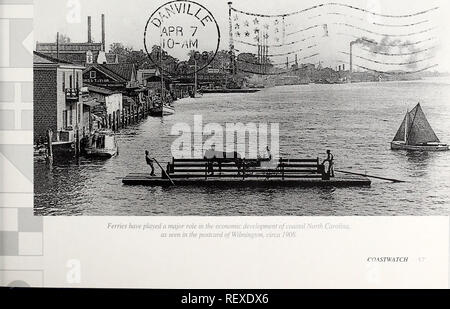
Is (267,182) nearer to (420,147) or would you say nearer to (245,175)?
(245,175)

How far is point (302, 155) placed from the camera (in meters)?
2.08

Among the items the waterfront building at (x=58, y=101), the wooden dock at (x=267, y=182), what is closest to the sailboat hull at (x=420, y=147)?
the wooden dock at (x=267, y=182)

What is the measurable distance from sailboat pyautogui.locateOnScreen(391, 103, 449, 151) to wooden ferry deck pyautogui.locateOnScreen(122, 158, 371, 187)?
0.16 metres

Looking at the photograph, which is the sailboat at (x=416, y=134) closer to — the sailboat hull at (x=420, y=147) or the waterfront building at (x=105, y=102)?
the sailboat hull at (x=420, y=147)

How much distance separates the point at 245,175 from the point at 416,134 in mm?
509

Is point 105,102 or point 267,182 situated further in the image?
point 105,102

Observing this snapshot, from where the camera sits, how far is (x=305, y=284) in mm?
1977

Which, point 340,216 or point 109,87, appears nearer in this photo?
point 340,216

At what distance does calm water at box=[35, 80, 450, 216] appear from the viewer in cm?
202

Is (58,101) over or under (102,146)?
over

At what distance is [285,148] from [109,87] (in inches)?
22.5

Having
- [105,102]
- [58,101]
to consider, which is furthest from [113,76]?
[58,101]

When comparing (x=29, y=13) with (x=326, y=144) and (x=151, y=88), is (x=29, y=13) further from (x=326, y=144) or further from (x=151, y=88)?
(x=326, y=144)
